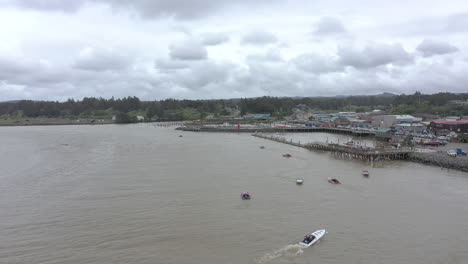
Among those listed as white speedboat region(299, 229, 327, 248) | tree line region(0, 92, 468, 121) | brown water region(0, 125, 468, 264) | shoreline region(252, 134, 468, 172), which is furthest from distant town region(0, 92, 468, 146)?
white speedboat region(299, 229, 327, 248)

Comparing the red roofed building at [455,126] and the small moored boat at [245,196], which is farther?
the red roofed building at [455,126]

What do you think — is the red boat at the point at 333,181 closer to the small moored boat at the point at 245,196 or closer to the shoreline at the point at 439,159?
the small moored boat at the point at 245,196

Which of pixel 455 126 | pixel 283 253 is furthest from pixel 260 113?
pixel 283 253

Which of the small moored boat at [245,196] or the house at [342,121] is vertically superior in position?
the house at [342,121]

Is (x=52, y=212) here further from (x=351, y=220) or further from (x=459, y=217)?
(x=459, y=217)

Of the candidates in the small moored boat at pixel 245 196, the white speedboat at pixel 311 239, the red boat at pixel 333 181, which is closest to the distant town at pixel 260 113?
the red boat at pixel 333 181

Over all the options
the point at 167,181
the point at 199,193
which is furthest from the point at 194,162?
the point at 199,193

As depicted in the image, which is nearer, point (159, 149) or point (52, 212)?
point (52, 212)
